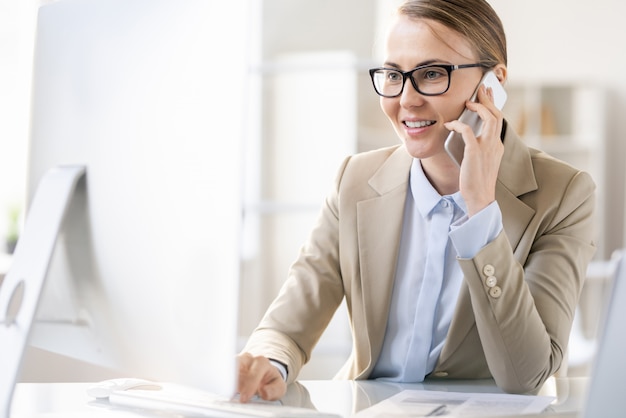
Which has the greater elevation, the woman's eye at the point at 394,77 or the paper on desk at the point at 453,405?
the woman's eye at the point at 394,77

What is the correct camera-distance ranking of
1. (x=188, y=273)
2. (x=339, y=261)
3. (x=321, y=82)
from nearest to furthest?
(x=188, y=273), (x=339, y=261), (x=321, y=82)

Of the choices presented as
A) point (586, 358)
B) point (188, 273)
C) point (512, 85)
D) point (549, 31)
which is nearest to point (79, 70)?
point (188, 273)

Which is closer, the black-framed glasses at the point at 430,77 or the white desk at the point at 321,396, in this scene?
the white desk at the point at 321,396

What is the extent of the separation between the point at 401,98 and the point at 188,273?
0.85 meters

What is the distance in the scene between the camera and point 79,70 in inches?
44.6

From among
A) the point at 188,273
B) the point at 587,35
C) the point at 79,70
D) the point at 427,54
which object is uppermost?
the point at 587,35

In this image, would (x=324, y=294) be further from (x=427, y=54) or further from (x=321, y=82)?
(x=321, y=82)

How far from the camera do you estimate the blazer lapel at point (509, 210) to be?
1.64m

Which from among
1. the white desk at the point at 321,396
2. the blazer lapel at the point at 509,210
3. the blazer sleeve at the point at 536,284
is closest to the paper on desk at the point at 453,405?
the white desk at the point at 321,396

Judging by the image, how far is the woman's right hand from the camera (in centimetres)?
128

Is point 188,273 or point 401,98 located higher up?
point 401,98

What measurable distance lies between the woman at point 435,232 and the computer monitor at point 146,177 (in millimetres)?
479

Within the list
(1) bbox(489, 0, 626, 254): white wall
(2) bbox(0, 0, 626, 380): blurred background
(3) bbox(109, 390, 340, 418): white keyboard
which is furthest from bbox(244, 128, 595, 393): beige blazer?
(1) bbox(489, 0, 626, 254): white wall

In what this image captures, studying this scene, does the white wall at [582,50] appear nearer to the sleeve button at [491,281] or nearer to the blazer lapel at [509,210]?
the blazer lapel at [509,210]
